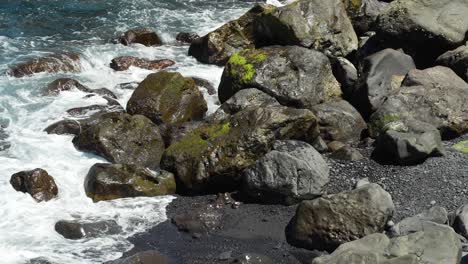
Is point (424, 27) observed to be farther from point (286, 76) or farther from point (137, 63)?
point (137, 63)

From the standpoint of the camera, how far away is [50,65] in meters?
23.2

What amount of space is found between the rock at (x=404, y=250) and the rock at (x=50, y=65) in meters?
14.7

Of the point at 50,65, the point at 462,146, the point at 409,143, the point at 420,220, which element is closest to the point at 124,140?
the point at 50,65

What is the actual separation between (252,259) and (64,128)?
843 centimetres

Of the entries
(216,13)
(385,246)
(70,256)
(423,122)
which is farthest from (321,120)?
(216,13)

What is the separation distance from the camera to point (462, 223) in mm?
12891

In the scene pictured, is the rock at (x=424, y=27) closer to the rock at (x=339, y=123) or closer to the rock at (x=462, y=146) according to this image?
the rock at (x=339, y=123)

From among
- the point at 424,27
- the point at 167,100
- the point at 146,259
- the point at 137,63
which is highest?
the point at 424,27

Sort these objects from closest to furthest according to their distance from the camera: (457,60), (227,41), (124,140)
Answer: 1. (124,140)
2. (457,60)
3. (227,41)

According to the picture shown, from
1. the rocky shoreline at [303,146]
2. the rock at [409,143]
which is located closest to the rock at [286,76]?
the rocky shoreline at [303,146]

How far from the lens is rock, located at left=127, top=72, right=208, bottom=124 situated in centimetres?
1909

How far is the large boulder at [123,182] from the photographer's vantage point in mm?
15656

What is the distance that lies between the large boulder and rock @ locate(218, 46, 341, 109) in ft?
15.0

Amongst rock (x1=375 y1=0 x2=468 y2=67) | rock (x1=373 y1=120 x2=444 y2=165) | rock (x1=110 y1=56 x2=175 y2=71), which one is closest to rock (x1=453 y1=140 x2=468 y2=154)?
rock (x1=373 y1=120 x2=444 y2=165)
